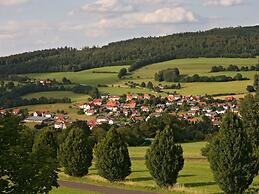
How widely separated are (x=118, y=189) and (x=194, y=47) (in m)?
157

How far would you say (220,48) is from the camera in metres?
180

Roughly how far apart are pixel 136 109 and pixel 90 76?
3212 cm

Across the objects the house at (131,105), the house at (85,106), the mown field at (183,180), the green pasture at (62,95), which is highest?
the mown field at (183,180)

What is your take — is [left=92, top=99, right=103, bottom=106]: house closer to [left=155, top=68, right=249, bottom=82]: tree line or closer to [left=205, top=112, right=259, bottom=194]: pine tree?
[left=155, top=68, right=249, bottom=82]: tree line

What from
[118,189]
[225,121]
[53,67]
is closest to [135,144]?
[118,189]

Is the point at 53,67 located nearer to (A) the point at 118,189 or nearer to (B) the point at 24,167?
(A) the point at 118,189

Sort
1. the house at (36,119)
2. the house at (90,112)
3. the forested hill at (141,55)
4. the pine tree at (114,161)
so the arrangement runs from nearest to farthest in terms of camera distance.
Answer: the pine tree at (114,161) < the house at (36,119) < the house at (90,112) < the forested hill at (141,55)

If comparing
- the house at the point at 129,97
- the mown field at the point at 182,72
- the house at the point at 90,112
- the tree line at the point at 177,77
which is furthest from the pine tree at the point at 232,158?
the tree line at the point at 177,77

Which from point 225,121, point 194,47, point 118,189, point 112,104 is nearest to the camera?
point 225,121

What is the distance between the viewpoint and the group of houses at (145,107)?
4230 inches

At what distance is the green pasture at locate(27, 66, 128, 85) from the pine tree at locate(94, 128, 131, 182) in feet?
329

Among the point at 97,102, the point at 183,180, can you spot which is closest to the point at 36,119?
the point at 97,102

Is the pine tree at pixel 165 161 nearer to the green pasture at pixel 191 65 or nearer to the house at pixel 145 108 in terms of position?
the house at pixel 145 108

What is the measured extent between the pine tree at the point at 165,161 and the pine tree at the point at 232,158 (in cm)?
403
